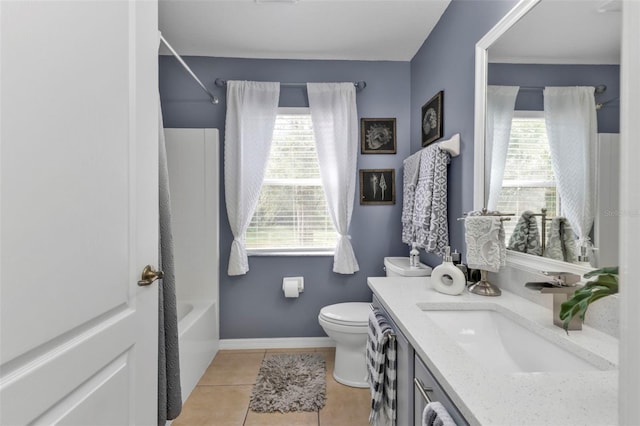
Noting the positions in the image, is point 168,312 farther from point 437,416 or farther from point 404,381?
point 437,416

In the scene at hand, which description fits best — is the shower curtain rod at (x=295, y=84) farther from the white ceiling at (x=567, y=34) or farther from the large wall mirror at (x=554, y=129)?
the white ceiling at (x=567, y=34)

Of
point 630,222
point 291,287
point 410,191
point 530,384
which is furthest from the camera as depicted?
point 291,287

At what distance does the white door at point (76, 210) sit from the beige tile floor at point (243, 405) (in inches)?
35.3

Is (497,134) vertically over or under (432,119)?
under

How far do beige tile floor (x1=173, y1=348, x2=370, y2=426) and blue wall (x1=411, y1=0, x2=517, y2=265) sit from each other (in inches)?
42.9

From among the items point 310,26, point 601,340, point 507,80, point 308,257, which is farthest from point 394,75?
point 601,340

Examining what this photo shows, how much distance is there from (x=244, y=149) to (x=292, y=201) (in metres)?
0.59

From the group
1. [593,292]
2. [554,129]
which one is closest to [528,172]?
[554,129]

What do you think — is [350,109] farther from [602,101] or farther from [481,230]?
[602,101]

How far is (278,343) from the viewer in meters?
2.69

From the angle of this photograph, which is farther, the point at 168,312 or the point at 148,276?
the point at 168,312

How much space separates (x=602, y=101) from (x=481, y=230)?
61 cm

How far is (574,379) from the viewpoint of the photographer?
2.38 ft

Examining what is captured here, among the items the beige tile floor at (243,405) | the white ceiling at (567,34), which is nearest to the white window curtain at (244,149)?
the beige tile floor at (243,405)
